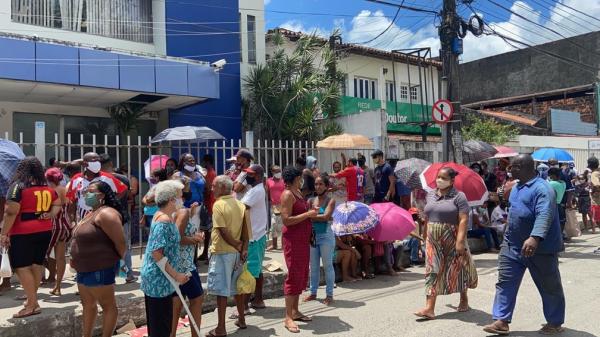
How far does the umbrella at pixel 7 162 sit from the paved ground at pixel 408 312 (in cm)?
253

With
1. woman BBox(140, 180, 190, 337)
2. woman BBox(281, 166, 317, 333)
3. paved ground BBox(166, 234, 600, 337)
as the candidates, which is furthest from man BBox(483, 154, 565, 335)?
woman BBox(140, 180, 190, 337)

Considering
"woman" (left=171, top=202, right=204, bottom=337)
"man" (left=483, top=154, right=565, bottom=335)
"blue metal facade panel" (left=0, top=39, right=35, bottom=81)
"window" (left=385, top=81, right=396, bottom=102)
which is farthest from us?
"window" (left=385, top=81, right=396, bottom=102)

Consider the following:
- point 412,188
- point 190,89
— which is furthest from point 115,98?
point 412,188

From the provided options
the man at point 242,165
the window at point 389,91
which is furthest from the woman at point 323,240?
the window at point 389,91

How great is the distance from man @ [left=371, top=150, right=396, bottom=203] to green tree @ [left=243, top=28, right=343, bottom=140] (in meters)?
5.44

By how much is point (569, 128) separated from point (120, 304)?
24.4 meters

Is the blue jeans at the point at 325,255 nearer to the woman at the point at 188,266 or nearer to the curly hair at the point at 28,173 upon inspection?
the woman at the point at 188,266

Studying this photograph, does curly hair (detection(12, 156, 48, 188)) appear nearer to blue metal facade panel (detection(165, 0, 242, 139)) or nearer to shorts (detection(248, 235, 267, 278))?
shorts (detection(248, 235, 267, 278))

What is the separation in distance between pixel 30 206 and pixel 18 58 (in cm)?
629

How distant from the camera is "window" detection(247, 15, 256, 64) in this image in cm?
1650

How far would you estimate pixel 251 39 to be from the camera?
1656 cm

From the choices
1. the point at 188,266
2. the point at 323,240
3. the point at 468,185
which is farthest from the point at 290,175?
the point at 468,185

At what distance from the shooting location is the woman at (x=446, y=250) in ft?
18.3

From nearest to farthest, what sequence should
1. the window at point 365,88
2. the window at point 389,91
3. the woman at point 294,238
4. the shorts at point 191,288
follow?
the shorts at point 191,288, the woman at point 294,238, the window at point 365,88, the window at point 389,91
